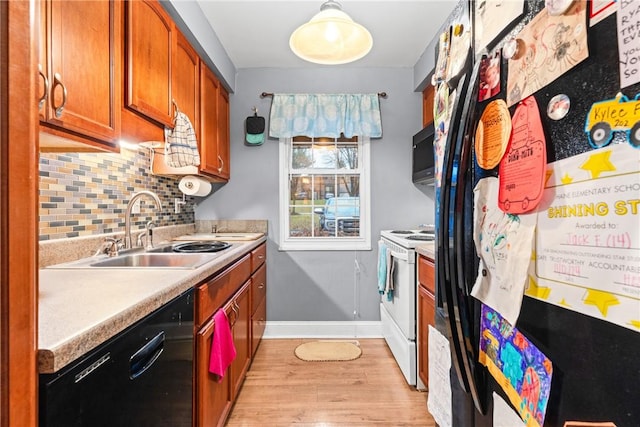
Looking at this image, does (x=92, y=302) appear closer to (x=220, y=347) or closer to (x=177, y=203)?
(x=220, y=347)

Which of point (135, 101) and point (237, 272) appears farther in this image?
point (237, 272)

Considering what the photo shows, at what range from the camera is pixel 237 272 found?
1904mm

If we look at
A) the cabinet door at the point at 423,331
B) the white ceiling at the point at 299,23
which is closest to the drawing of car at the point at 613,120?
the cabinet door at the point at 423,331

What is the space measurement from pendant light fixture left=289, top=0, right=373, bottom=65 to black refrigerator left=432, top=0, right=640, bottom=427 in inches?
36.0

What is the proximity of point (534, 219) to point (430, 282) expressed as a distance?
137cm

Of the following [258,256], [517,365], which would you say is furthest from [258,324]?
[517,365]

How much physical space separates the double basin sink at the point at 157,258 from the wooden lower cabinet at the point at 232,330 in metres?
0.16

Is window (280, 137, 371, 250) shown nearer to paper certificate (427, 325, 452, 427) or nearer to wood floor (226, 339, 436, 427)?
wood floor (226, 339, 436, 427)

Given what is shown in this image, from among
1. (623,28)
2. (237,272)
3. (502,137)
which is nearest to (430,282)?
(237,272)

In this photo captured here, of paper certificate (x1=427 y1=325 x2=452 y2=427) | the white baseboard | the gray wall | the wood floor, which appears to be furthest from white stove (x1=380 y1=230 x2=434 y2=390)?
paper certificate (x1=427 y1=325 x2=452 y2=427)

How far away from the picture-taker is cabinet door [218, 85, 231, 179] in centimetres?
269

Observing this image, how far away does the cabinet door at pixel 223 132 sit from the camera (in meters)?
2.69

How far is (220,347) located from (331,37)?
1.62m

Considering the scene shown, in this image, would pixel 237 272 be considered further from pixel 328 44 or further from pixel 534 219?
pixel 534 219
